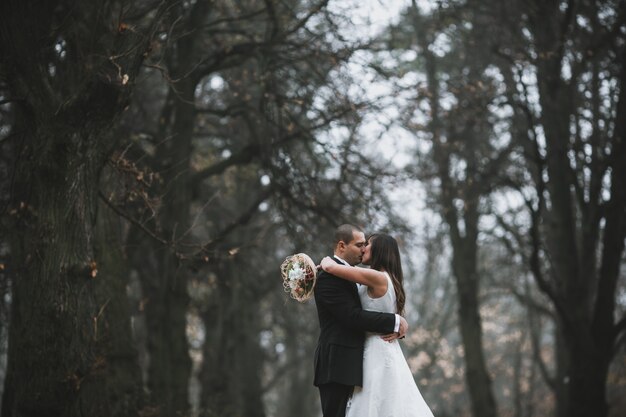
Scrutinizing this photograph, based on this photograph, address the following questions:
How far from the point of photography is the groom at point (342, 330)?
5590mm

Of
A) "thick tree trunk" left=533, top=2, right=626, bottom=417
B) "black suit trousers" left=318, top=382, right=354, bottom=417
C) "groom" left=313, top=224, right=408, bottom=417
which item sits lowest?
"black suit trousers" left=318, top=382, right=354, bottom=417

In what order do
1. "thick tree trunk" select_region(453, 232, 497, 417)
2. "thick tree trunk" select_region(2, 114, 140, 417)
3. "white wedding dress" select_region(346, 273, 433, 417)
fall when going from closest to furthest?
"white wedding dress" select_region(346, 273, 433, 417) → "thick tree trunk" select_region(2, 114, 140, 417) → "thick tree trunk" select_region(453, 232, 497, 417)

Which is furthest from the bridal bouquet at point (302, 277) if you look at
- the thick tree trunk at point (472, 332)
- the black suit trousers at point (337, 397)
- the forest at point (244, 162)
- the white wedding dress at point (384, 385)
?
the thick tree trunk at point (472, 332)

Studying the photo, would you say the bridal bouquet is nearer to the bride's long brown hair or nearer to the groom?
the groom

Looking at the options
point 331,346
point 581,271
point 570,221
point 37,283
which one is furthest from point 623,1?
point 37,283

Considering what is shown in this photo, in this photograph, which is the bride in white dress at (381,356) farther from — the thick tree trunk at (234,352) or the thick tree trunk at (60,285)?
the thick tree trunk at (234,352)

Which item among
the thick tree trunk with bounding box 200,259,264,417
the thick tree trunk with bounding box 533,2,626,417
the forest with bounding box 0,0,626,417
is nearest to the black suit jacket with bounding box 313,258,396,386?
the forest with bounding box 0,0,626,417

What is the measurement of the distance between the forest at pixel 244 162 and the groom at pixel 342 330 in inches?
76.4

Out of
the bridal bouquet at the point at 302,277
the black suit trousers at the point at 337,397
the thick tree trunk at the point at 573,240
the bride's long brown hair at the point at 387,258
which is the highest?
the thick tree trunk at the point at 573,240

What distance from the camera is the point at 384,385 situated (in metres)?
5.57

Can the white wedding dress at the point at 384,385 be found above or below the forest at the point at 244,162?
below

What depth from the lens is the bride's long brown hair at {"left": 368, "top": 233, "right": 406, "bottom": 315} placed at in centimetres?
581

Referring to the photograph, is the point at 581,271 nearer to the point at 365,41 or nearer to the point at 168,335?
the point at 365,41

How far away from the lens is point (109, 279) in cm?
890
